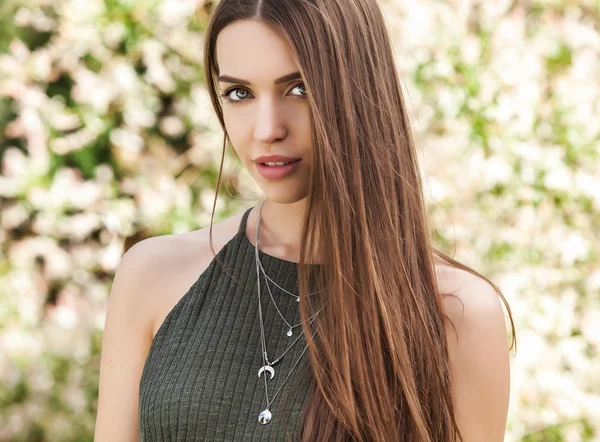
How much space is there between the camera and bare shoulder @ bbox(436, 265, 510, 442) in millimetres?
1694

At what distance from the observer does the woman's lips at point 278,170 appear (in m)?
1.61

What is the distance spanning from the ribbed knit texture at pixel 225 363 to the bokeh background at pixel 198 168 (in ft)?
2.86

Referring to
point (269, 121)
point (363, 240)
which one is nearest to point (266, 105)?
point (269, 121)

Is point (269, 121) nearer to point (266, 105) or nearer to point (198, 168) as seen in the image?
point (266, 105)

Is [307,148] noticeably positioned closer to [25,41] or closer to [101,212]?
[101,212]

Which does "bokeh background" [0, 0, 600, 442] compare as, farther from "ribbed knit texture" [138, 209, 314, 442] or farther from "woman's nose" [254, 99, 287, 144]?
"woman's nose" [254, 99, 287, 144]

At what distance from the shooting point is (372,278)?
1614 mm

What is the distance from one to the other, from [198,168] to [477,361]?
1.68 meters

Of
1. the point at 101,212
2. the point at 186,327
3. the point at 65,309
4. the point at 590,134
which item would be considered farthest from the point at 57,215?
the point at 590,134

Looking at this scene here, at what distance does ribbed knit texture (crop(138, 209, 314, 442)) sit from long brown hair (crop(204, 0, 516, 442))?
8cm

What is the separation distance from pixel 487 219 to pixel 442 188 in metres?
0.25

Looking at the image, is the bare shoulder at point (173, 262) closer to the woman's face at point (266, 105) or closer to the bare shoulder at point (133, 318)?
the bare shoulder at point (133, 318)

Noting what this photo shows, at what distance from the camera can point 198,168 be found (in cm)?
312

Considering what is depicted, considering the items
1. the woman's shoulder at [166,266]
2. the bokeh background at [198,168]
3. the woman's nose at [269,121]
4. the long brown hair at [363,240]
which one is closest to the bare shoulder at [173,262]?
the woman's shoulder at [166,266]
